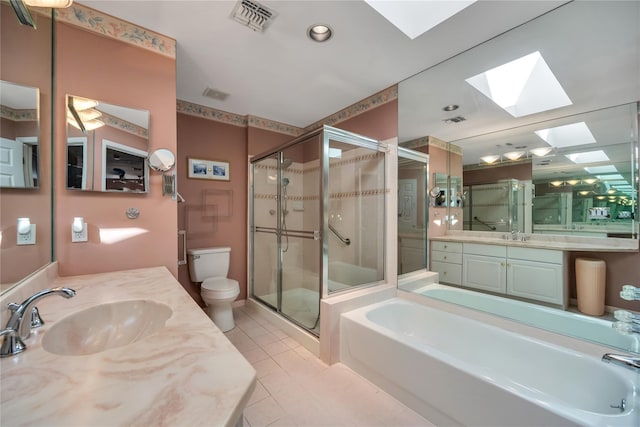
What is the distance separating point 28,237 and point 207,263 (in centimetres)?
167

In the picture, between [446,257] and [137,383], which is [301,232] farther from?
[137,383]

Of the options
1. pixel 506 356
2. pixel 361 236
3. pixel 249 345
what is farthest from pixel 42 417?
pixel 361 236

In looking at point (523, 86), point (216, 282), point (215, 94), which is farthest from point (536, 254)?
point (215, 94)

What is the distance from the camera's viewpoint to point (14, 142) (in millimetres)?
1041

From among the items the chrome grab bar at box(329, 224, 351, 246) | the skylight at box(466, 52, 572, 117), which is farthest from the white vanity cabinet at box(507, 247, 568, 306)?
the chrome grab bar at box(329, 224, 351, 246)

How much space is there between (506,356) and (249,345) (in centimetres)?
195

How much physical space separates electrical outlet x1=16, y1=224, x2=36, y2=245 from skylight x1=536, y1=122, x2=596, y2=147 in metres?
2.99

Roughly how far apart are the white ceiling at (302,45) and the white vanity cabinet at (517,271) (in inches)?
60.7

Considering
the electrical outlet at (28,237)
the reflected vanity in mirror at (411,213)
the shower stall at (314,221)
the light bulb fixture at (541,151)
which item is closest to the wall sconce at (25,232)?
the electrical outlet at (28,237)

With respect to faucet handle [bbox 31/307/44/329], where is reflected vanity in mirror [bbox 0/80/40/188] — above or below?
above

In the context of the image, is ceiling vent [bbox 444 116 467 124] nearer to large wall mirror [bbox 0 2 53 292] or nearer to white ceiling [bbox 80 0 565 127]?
white ceiling [bbox 80 0 565 127]

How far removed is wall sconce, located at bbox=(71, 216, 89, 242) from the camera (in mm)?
1532

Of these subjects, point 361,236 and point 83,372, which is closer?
point 83,372

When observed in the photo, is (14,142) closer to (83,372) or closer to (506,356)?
(83,372)
